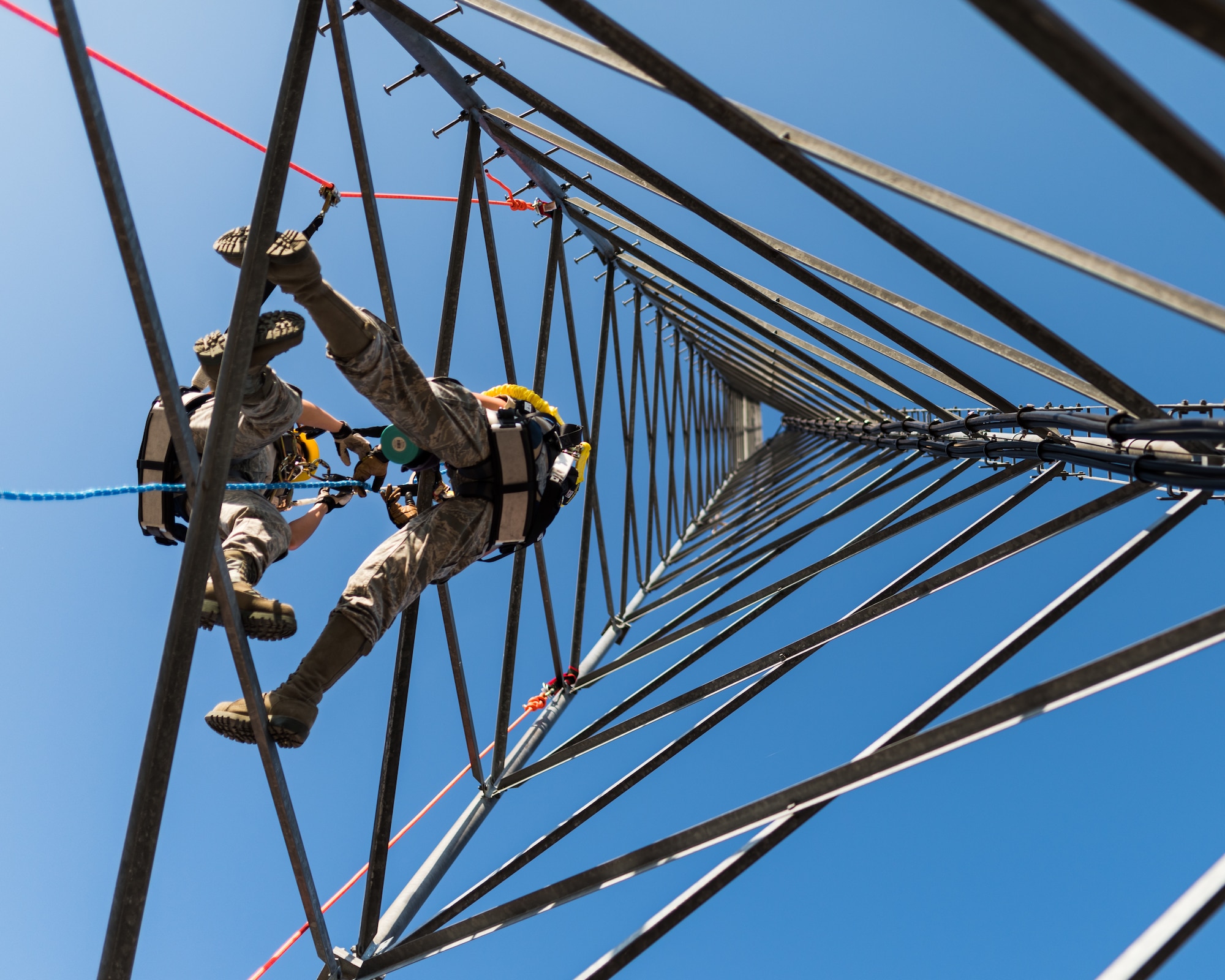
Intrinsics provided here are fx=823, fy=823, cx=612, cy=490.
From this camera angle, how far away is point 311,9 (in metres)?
4.04

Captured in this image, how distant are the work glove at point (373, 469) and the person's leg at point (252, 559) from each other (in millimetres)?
878

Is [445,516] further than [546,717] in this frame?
No

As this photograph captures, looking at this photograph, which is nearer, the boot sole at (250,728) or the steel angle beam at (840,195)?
the steel angle beam at (840,195)

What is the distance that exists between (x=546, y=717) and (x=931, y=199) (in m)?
6.00

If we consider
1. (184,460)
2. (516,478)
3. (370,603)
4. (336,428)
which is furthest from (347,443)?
(184,460)

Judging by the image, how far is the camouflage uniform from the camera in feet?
18.6

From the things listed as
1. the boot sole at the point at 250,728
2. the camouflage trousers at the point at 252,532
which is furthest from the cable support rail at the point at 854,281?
the boot sole at the point at 250,728

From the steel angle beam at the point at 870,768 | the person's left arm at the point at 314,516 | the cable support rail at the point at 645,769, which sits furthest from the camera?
the person's left arm at the point at 314,516

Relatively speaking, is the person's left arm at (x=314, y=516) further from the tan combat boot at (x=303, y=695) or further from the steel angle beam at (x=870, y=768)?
the steel angle beam at (x=870, y=768)

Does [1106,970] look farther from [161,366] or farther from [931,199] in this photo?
[161,366]

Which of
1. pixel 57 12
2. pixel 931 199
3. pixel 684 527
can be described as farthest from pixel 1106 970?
pixel 684 527

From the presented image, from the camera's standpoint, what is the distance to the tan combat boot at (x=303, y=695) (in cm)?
396

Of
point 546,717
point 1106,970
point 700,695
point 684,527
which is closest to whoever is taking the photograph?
point 1106,970

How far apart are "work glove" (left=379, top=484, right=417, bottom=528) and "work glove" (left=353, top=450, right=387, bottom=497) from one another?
4.2 inches
